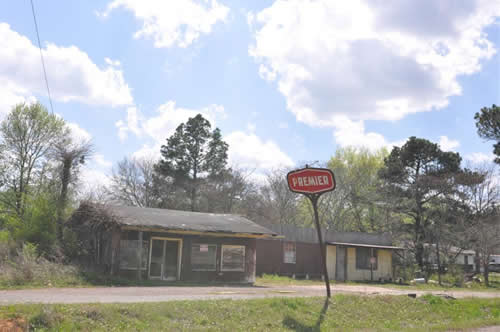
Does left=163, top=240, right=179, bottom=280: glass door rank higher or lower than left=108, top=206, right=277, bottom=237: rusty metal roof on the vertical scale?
lower

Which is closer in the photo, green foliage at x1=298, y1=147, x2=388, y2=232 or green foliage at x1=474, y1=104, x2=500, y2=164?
green foliage at x1=474, y1=104, x2=500, y2=164

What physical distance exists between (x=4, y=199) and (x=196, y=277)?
19590mm

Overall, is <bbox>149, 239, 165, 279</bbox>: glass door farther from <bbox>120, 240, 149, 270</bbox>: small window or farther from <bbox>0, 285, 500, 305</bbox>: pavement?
<bbox>0, 285, 500, 305</bbox>: pavement

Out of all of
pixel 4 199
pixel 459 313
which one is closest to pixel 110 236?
pixel 459 313

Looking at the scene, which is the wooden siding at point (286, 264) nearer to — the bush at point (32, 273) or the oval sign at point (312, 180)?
the bush at point (32, 273)

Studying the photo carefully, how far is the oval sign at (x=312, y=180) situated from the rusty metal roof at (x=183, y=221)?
7776mm

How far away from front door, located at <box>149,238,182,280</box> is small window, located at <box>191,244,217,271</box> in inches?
29.4

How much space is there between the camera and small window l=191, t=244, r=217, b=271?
2180 cm

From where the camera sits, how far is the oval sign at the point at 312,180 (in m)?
14.0

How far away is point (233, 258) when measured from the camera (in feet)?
75.0

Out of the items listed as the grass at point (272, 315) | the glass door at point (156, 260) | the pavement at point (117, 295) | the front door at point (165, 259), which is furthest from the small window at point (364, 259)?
the glass door at point (156, 260)

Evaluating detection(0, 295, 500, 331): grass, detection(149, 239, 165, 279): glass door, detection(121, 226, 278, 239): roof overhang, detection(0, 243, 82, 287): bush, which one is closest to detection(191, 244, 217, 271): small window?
detection(121, 226, 278, 239): roof overhang

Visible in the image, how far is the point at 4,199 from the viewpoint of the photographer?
33594 mm

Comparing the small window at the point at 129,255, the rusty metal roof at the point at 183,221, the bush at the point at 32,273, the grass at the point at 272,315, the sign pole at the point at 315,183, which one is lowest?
the grass at the point at 272,315
